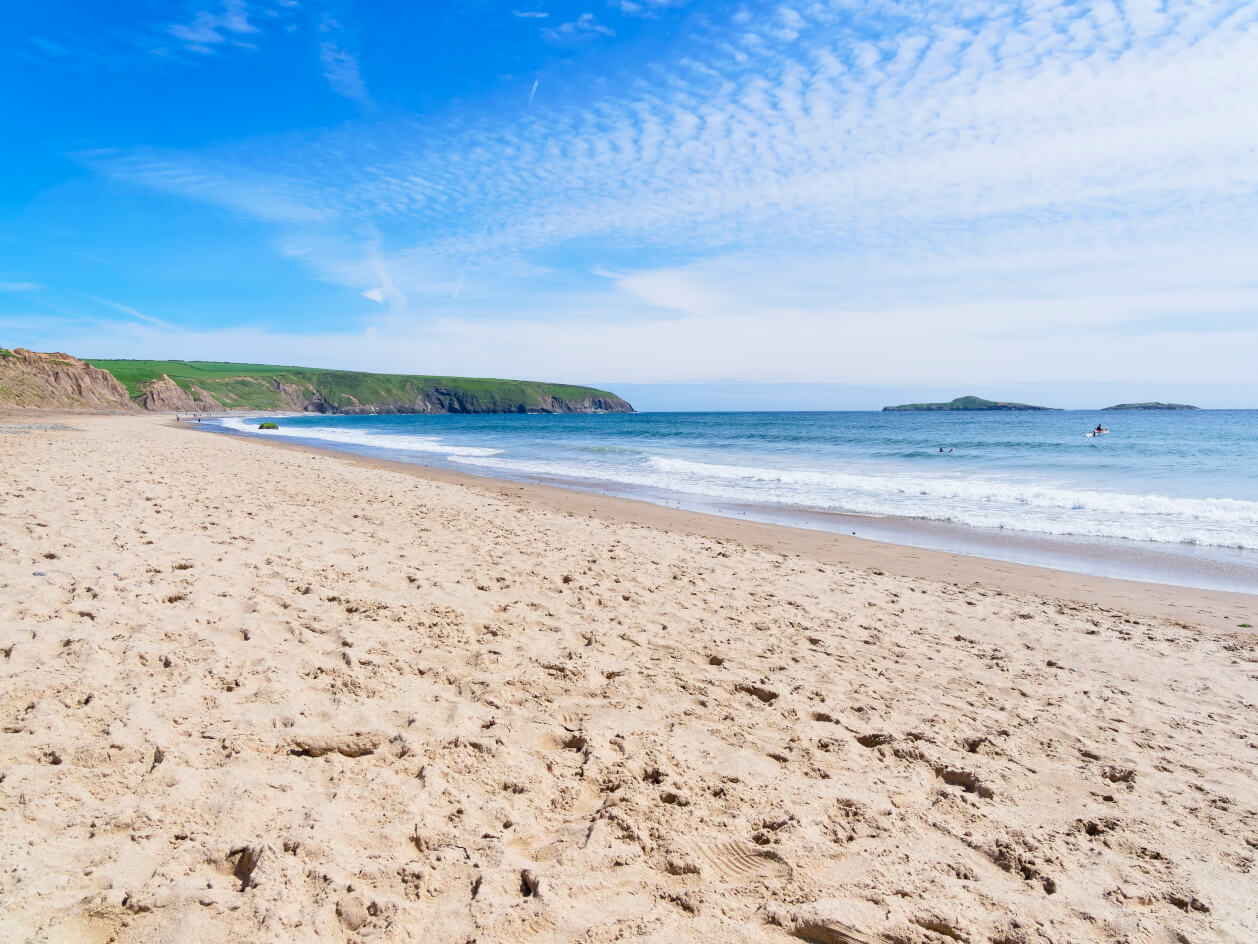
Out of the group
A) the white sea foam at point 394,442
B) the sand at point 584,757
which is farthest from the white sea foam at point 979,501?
the white sea foam at point 394,442

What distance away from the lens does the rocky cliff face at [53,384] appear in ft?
176

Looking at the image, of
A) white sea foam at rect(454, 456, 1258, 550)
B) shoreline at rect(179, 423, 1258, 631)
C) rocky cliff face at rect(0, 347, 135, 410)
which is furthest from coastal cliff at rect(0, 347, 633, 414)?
shoreline at rect(179, 423, 1258, 631)

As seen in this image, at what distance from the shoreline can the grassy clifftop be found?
101 meters

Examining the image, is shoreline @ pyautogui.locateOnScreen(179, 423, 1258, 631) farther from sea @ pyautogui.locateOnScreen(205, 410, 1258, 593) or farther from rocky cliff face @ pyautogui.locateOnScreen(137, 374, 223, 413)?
rocky cliff face @ pyautogui.locateOnScreen(137, 374, 223, 413)

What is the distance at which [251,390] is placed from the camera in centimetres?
12662

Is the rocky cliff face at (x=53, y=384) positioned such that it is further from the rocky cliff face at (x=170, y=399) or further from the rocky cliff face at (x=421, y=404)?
the rocky cliff face at (x=421, y=404)

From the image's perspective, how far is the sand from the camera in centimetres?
250

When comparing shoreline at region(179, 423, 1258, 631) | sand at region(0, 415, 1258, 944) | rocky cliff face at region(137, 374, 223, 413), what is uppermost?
rocky cliff face at region(137, 374, 223, 413)

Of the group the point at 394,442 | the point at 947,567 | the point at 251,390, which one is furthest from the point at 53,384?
the point at 947,567

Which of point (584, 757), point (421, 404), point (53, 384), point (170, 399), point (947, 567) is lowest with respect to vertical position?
point (947, 567)

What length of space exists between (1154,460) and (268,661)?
35695mm

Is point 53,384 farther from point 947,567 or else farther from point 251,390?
point 947,567

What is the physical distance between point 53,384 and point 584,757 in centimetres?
7965

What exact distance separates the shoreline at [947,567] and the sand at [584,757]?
81 cm
